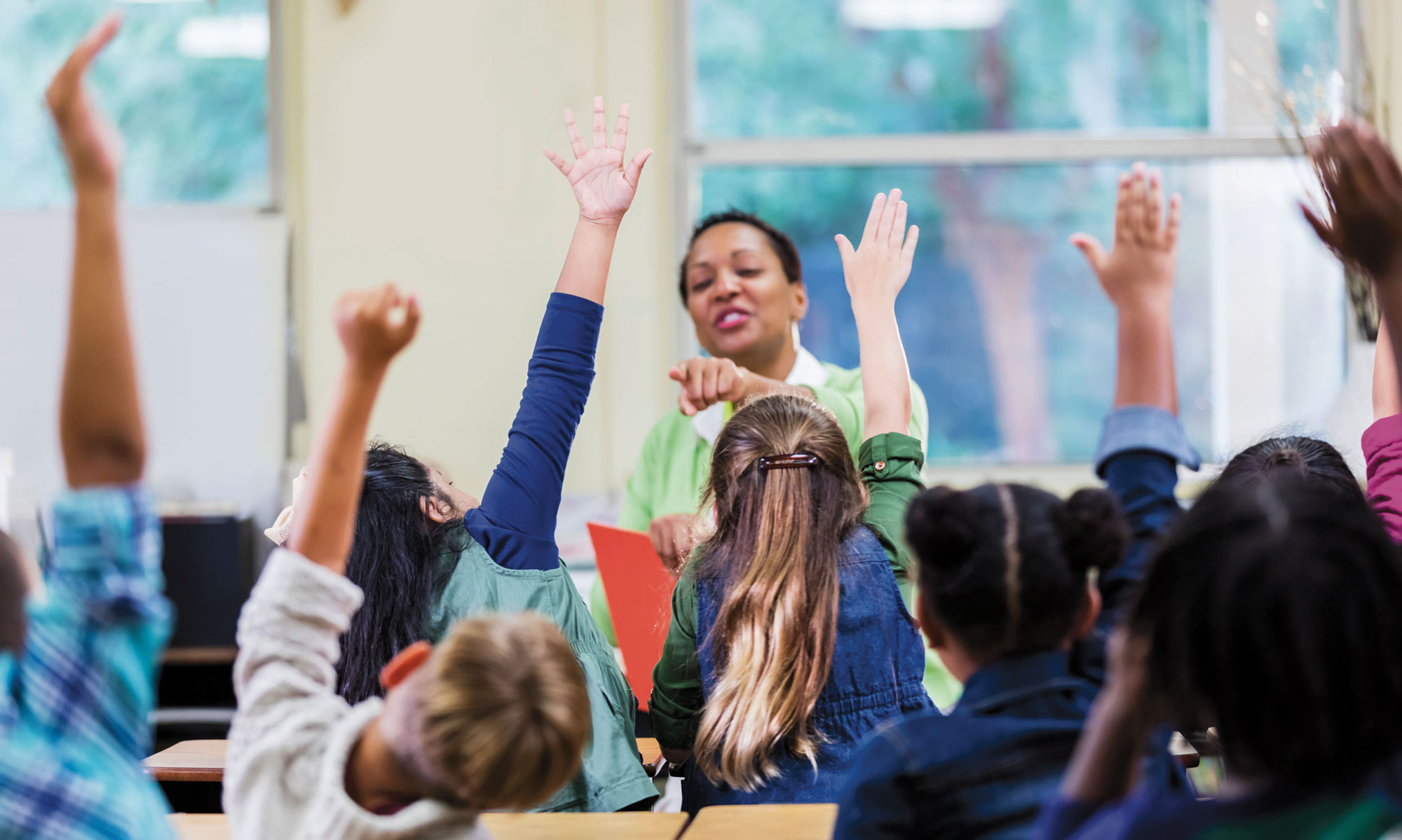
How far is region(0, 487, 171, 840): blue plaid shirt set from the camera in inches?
29.2

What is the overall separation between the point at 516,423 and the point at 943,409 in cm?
254

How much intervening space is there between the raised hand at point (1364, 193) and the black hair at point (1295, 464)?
2.00ft

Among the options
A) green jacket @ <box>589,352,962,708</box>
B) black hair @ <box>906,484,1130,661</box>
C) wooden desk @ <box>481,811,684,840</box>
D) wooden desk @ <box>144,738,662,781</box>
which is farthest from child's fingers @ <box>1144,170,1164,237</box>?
green jacket @ <box>589,352,962,708</box>

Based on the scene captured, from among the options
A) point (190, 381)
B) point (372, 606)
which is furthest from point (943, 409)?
point (372, 606)

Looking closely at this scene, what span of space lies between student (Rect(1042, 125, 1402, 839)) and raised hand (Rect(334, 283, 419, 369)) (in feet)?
1.83

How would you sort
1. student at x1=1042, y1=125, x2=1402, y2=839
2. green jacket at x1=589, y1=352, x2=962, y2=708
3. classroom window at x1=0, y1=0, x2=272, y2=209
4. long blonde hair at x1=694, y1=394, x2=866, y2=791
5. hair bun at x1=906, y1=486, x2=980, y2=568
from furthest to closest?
classroom window at x1=0, y1=0, x2=272, y2=209
green jacket at x1=589, y1=352, x2=962, y2=708
long blonde hair at x1=694, y1=394, x2=866, y2=791
hair bun at x1=906, y1=486, x2=980, y2=568
student at x1=1042, y1=125, x2=1402, y2=839

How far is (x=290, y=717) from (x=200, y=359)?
2954 millimetres

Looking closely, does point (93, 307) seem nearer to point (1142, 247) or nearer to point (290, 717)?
point (290, 717)

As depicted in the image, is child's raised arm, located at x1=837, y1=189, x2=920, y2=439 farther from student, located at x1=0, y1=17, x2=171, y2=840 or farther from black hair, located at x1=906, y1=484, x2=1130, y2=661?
student, located at x1=0, y1=17, x2=171, y2=840

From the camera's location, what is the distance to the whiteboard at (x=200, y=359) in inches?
138

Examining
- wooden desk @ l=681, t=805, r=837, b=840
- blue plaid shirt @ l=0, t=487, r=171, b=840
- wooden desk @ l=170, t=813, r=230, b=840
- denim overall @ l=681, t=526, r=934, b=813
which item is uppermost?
blue plaid shirt @ l=0, t=487, r=171, b=840

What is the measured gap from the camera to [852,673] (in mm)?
1412

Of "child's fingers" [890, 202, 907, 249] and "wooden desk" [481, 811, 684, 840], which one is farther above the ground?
"child's fingers" [890, 202, 907, 249]

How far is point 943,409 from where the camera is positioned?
12.4 feet
